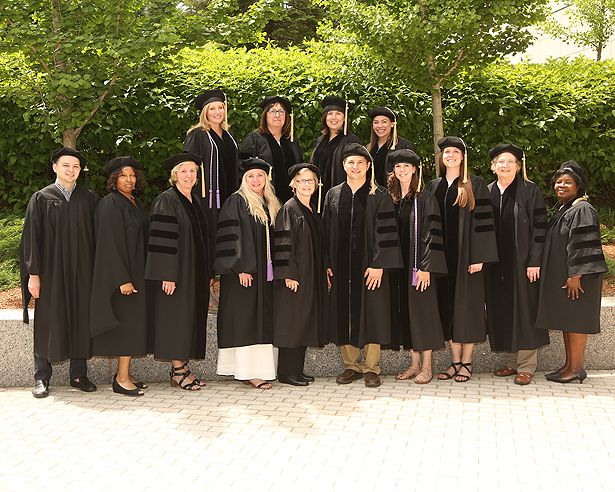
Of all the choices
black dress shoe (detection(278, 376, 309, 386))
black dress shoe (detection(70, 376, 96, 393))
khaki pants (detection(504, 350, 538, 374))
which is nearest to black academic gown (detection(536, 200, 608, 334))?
khaki pants (detection(504, 350, 538, 374))

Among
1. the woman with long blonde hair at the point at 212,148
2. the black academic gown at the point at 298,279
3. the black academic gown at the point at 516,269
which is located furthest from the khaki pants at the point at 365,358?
the woman with long blonde hair at the point at 212,148

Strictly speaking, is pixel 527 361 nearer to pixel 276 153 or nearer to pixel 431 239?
pixel 431 239

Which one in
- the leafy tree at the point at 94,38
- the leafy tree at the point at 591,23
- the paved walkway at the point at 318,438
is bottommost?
the paved walkway at the point at 318,438

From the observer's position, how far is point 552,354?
6.41 metres

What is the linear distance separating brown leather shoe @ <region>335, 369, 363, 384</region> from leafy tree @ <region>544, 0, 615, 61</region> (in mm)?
13517

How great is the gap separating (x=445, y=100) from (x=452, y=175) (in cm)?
260

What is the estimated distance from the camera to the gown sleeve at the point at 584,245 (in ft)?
18.7

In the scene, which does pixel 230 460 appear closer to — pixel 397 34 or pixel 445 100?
pixel 397 34

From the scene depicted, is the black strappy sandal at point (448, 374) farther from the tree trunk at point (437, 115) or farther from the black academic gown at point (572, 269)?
the tree trunk at point (437, 115)

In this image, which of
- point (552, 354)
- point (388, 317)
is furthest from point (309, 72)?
point (552, 354)

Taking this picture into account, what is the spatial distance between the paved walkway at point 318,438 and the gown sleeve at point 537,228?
1024mm

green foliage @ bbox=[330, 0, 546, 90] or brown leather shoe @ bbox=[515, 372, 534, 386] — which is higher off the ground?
green foliage @ bbox=[330, 0, 546, 90]

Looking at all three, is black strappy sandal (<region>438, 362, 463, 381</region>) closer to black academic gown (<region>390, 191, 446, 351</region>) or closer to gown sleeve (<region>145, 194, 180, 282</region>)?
black academic gown (<region>390, 191, 446, 351</region>)

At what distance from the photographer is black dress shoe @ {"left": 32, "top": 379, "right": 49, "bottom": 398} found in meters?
5.72
